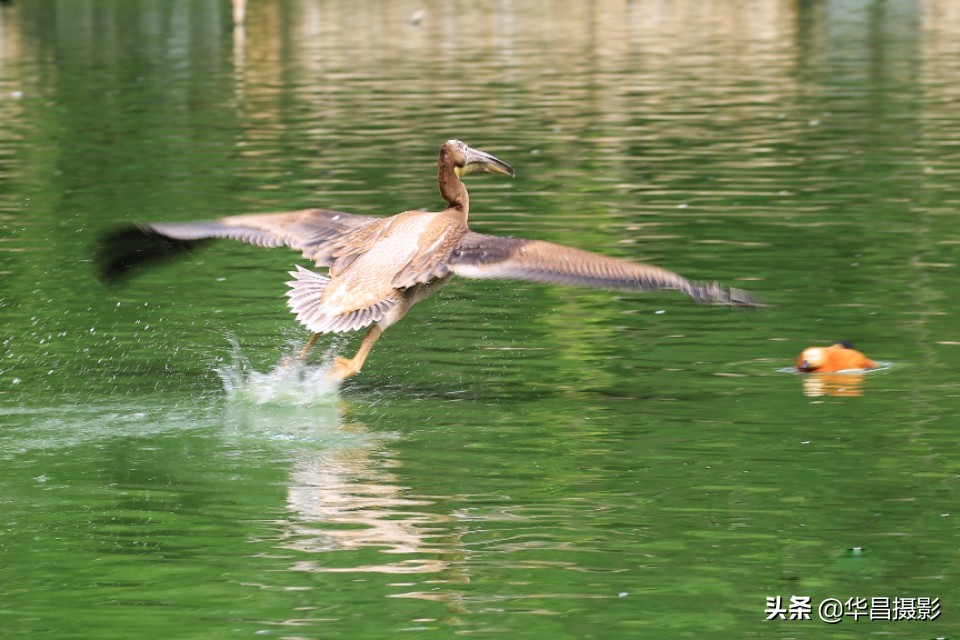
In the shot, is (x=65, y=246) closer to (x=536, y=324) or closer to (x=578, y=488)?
(x=536, y=324)

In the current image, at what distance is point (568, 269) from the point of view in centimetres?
1089

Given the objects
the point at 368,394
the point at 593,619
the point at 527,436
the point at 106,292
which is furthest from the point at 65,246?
the point at 593,619

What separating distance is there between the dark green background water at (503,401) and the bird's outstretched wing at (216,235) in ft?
2.65

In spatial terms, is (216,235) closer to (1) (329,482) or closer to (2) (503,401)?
(2) (503,401)

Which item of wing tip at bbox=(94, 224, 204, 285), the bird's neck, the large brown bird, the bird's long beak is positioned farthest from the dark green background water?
the bird's long beak

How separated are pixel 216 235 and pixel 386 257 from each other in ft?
3.64

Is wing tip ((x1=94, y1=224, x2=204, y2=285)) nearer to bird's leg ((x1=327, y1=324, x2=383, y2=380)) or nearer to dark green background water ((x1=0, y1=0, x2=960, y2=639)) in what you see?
dark green background water ((x1=0, y1=0, x2=960, y2=639))

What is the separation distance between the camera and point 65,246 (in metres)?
18.0

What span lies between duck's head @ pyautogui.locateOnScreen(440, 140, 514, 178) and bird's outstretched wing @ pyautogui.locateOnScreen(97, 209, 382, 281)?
1.98ft

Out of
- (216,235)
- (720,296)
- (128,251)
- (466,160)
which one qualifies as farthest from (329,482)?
(466,160)

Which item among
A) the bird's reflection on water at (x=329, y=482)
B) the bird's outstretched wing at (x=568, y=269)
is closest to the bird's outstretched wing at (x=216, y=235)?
the bird's reflection on water at (x=329, y=482)

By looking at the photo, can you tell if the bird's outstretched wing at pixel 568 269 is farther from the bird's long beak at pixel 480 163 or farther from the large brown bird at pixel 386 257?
the bird's long beak at pixel 480 163

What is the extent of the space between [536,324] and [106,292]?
354 cm

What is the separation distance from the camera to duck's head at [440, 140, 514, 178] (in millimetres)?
12625
